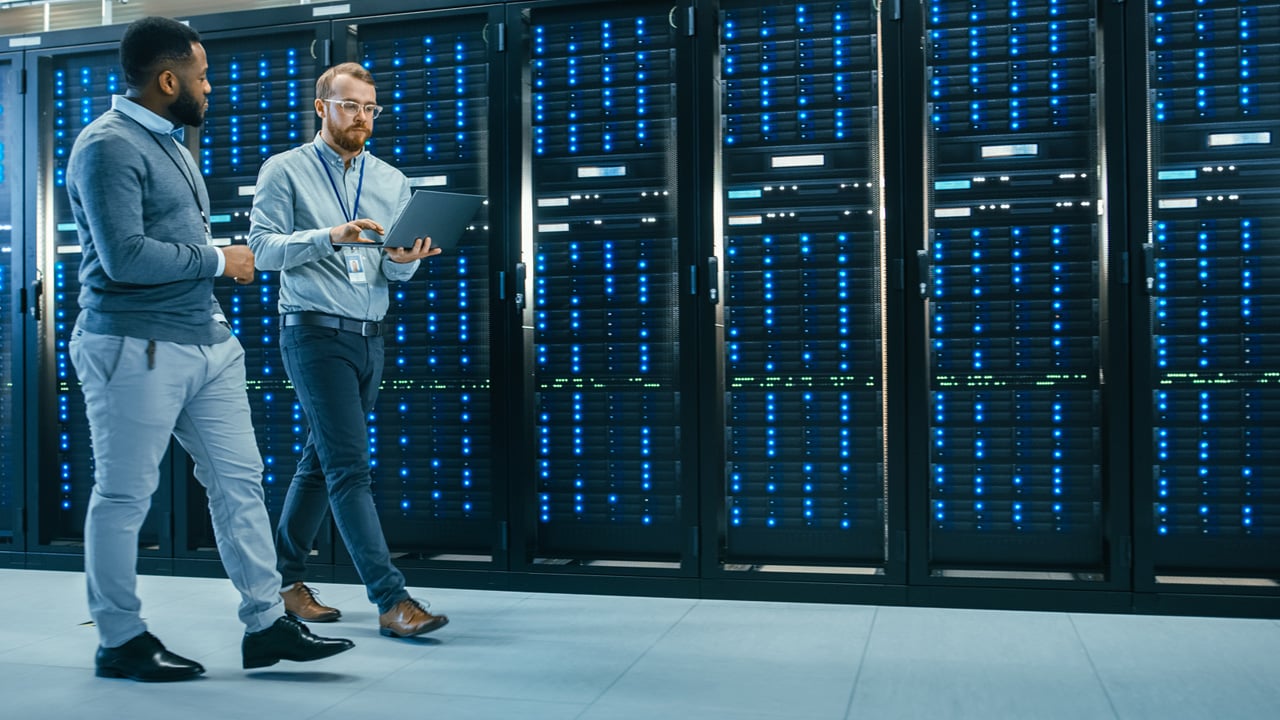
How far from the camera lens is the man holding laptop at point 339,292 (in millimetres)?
2781

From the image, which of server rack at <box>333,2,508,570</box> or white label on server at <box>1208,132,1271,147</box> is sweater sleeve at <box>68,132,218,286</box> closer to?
server rack at <box>333,2,508,570</box>

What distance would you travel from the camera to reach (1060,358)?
128 inches

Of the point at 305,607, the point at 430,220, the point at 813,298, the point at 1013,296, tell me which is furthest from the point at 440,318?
the point at 1013,296

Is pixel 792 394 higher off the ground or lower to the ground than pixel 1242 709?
higher

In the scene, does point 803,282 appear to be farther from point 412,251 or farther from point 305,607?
point 305,607

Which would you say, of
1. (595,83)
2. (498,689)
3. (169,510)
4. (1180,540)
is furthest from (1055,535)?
(169,510)

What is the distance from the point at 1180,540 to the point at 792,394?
1.30 metres

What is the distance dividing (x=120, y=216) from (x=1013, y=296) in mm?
2609

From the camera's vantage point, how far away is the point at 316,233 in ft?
8.80

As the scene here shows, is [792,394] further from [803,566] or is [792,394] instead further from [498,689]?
[498,689]

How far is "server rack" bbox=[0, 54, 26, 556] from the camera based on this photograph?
4.05 metres

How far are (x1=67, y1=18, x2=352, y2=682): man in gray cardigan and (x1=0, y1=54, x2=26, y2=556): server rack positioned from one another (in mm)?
1977

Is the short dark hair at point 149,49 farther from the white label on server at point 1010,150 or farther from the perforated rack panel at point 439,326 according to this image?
the white label on server at point 1010,150

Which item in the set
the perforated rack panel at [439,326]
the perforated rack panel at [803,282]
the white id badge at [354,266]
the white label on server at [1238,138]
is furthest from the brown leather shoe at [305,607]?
the white label on server at [1238,138]
